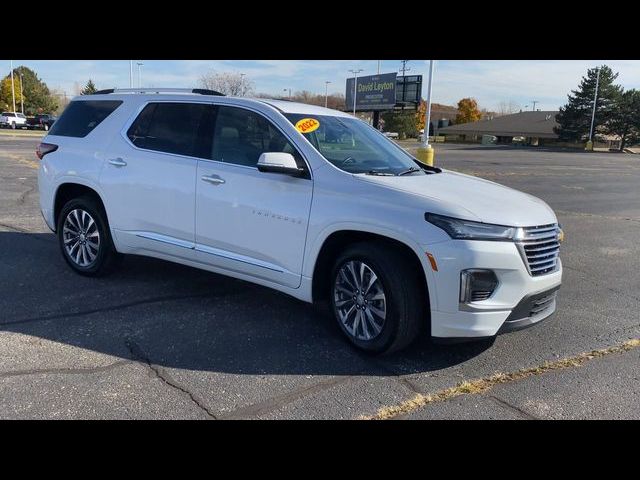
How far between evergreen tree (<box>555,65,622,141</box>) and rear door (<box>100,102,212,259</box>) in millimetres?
71823

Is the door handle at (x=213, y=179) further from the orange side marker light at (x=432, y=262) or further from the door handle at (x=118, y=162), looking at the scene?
the orange side marker light at (x=432, y=262)

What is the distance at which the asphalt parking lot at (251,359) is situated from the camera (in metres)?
3.43

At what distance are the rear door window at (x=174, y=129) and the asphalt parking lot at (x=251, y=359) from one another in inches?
55.0

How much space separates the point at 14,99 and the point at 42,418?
85.0m

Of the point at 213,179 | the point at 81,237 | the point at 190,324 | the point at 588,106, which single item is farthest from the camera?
the point at 588,106

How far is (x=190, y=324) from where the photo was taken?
469 centimetres

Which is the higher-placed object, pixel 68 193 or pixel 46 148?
pixel 46 148

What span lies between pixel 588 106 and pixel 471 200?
7375 cm

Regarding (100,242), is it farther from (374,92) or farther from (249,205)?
(374,92)

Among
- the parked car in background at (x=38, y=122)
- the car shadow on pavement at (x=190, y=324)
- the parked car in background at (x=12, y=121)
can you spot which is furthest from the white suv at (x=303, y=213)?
the parked car in background at (x=12, y=121)

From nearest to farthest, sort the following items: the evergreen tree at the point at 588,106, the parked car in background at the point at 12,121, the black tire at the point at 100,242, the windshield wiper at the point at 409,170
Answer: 1. the windshield wiper at the point at 409,170
2. the black tire at the point at 100,242
3. the parked car in background at the point at 12,121
4. the evergreen tree at the point at 588,106

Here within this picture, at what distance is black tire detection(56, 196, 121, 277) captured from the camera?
5684 millimetres

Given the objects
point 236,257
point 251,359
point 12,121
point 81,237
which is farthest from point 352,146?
point 12,121
